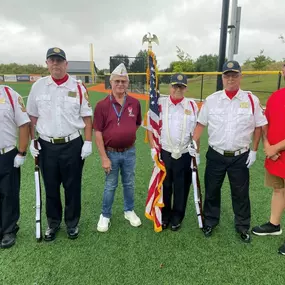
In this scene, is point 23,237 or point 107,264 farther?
point 23,237

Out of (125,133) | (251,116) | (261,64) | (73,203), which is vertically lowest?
(73,203)

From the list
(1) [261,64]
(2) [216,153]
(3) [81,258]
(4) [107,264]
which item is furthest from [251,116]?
(1) [261,64]

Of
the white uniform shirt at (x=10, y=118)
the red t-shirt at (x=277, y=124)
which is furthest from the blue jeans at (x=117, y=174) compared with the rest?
the red t-shirt at (x=277, y=124)

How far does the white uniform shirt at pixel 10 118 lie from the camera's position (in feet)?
8.59

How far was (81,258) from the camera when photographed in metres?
2.69

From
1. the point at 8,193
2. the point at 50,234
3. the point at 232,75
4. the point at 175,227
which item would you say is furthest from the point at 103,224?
the point at 232,75

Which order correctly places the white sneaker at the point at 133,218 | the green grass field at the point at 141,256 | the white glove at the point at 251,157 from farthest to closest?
1. the white sneaker at the point at 133,218
2. the white glove at the point at 251,157
3. the green grass field at the point at 141,256

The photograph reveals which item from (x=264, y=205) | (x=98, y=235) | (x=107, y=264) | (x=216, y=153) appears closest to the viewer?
(x=107, y=264)

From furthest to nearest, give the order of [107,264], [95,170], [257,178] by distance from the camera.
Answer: [95,170]
[257,178]
[107,264]

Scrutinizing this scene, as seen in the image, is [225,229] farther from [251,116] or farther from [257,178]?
[257,178]

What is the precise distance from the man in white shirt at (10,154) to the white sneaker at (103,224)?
928mm

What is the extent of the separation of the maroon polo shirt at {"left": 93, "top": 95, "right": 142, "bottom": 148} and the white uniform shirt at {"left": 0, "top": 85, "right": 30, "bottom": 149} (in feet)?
2.45

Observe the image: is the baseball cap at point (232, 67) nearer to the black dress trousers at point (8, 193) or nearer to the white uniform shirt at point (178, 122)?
the white uniform shirt at point (178, 122)

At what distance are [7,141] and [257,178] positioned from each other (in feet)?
12.9
